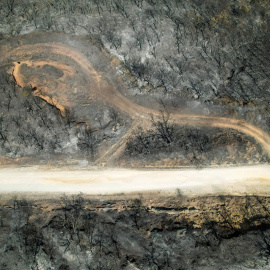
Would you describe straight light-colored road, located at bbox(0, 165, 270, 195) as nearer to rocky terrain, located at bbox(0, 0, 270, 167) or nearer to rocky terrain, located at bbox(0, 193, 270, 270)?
rocky terrain, located at bbox(0, 193, 270, 270)

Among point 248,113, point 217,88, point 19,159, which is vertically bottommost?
point 19,159

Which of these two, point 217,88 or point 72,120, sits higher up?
point 217,88

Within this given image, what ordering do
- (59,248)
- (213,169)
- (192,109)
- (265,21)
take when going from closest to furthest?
(59,248) → (213,169) → (192,109) → (265,21)

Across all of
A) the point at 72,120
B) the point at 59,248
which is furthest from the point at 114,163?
the point at 59,248

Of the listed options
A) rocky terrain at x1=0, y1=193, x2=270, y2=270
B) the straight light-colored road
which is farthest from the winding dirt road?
rocky terrain at x1=0, y1=193, x2=270, y2=270

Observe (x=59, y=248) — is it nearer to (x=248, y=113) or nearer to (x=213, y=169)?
(x=213, y=169)

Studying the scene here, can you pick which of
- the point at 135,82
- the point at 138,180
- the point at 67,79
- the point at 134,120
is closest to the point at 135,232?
the point at 138,180

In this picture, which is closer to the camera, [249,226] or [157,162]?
[249,226]

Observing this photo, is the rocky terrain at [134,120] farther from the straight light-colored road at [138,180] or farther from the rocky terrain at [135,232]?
the straight light-colored road at [138,180]
